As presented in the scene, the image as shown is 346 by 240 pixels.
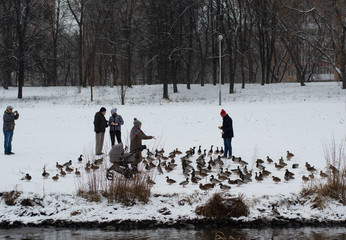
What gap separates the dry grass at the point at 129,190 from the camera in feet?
34.8

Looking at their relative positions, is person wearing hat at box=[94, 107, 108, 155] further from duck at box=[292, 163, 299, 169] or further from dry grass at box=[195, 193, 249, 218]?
duck at box=[292, 163, 299, 169]

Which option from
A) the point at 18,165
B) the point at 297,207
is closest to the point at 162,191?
the point at 297,207

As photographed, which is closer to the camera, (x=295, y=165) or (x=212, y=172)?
(x=212, y=172)

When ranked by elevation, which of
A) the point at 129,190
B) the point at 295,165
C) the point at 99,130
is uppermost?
the point at 99,130

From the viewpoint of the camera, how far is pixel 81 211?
1049 cm

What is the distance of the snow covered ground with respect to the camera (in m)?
10.5

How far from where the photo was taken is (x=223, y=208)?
10.3m

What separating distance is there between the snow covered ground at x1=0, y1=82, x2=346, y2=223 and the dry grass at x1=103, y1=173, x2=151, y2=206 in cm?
20

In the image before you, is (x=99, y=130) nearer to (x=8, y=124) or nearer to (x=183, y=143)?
(x=8, y=124)

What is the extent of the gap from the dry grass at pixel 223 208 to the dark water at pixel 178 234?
509 millimetres

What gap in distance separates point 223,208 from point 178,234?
1.49m

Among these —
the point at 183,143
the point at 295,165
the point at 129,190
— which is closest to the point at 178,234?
the point at 129,190

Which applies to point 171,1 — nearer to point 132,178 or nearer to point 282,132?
point 282,132

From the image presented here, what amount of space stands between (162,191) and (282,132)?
36.9 ft
